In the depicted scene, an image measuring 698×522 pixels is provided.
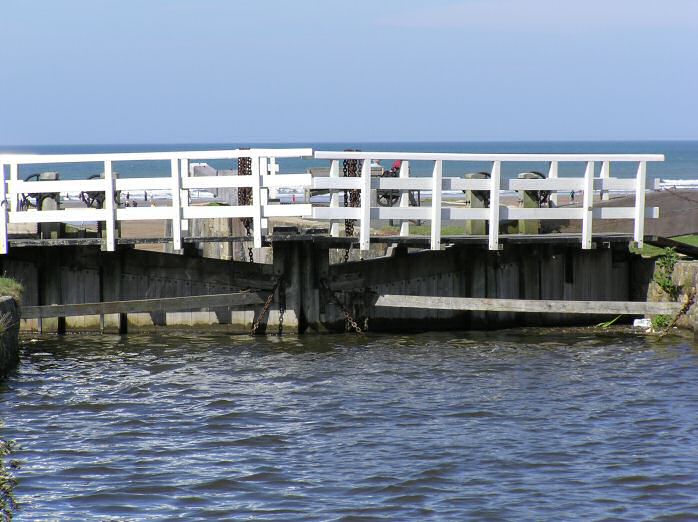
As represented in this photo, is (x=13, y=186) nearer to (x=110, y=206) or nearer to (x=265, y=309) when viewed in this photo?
(x=110, y=206)

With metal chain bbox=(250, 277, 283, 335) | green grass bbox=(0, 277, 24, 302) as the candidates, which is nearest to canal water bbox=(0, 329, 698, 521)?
metal chain bbox=(250, 277, 283, 335)

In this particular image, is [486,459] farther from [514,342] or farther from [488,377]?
[514,342]

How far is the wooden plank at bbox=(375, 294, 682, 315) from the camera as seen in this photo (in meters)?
18.8

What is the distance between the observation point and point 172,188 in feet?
60.3

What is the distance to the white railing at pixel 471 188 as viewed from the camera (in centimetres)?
1806

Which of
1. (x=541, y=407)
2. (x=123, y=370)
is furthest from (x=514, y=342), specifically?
(x=123, y=370)

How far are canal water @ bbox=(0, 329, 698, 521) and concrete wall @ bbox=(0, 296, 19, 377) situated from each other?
0.27 metres

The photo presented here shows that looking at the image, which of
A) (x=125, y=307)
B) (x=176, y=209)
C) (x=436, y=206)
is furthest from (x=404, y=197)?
(x=125, y=307)

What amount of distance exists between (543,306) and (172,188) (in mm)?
6355

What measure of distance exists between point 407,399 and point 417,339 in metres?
4.30

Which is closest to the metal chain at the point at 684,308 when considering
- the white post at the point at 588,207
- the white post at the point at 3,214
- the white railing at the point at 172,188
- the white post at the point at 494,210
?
the white post at the point at 588,207

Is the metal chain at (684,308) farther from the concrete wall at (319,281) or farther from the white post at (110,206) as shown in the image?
the white post at (110,206)

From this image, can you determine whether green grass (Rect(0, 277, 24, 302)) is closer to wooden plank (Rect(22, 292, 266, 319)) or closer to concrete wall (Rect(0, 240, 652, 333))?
wooden plank (Rect(22, 292, 266, 319))

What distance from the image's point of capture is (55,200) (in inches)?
771
